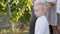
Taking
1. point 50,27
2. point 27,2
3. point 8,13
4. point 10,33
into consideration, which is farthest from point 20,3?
point 50,27

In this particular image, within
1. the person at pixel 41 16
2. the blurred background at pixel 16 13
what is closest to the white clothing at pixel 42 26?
the person at pixel 41 16

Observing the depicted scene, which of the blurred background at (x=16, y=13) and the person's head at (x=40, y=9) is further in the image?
the blurred background at (x=16, y=13)

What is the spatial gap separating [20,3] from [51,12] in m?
2.58

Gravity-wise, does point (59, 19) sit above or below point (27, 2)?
below

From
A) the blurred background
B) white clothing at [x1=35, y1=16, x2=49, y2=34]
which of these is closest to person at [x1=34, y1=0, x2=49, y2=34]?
white clothing at [x1=35, y1=16, x2=49, y2=34]

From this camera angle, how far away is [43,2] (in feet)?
2.51

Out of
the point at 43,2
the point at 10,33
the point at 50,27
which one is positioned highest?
the point at 43,2

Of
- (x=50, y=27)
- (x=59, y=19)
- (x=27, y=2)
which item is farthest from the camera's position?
(x=27, y=2)

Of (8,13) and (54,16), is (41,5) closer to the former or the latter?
(54,16)

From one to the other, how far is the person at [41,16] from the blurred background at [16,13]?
2.44m

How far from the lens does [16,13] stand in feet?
11.3

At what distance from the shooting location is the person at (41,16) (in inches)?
30.4

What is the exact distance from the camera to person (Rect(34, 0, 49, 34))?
77 centimetres

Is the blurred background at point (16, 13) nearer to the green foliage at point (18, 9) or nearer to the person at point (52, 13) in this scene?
the green foliage at point (18, 9)
